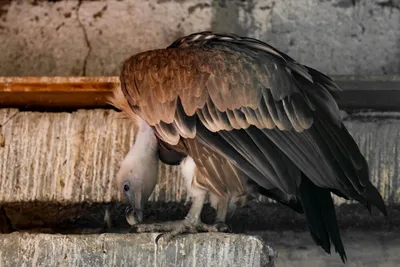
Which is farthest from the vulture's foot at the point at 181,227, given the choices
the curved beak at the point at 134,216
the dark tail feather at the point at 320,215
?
the dark tail feather at the point at 320,215

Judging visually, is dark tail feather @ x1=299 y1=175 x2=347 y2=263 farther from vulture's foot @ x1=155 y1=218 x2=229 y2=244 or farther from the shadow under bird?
vulture's foot @ x1=155 y1=218 x2=229 y2=244

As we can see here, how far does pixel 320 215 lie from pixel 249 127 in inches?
12.1

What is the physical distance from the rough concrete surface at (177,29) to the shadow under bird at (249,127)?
52 centimetres

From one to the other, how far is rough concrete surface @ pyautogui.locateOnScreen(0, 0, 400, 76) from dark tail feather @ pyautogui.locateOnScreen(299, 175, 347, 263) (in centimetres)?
72

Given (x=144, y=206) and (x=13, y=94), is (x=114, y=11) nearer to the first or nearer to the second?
(x=13, y=94)

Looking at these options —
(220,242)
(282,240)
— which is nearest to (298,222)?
(282,240)

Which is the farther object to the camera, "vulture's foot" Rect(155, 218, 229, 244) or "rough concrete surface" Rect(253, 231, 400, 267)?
"rough concrete surface" Rect(253, 231, 400, 267)

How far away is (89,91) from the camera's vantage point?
252cm

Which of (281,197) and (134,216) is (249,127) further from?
(134,216)

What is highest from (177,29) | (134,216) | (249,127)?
(177,29)

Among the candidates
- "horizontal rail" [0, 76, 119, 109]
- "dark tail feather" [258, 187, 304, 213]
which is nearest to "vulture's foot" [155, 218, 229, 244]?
"dark tail feather" [258, 187, 304, 213]

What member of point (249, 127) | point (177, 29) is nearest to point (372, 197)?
point (249, 127)

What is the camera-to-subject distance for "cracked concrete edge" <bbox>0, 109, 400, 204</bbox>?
2.66 m

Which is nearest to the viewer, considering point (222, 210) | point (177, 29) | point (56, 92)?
point (222, 210)
